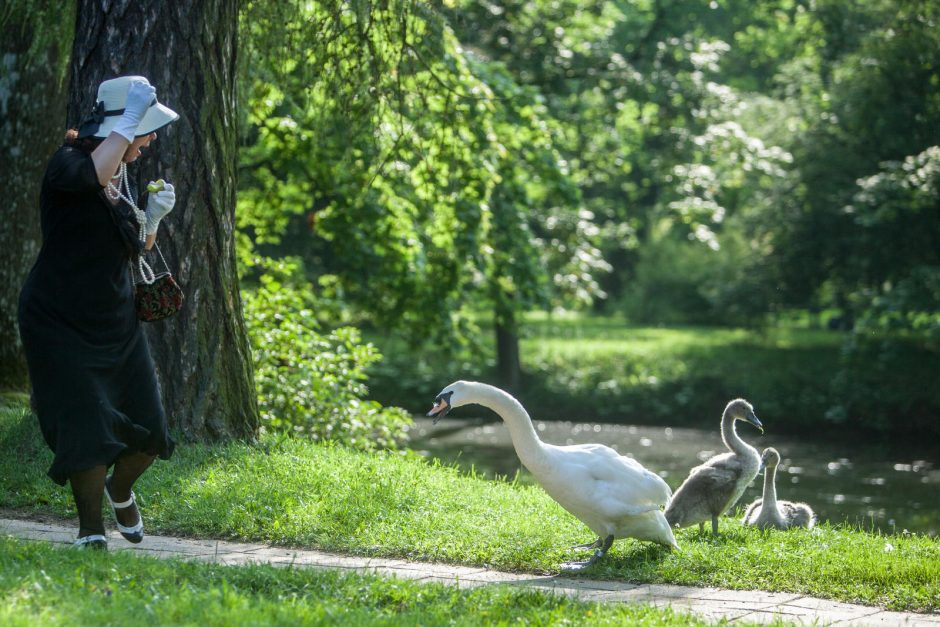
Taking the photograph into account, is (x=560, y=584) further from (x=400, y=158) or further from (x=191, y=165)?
(x=400, y=158)

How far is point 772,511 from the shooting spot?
9.43 meters

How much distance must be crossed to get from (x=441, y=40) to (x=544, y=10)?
14.2 metres

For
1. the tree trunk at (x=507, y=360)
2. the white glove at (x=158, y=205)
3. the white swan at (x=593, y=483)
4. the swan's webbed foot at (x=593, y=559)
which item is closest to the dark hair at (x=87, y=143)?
the white glove at (x=158, y=205)

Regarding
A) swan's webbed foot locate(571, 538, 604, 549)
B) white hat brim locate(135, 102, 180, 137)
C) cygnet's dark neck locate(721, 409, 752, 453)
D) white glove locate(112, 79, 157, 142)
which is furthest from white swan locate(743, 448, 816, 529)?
white glove locate(112, 79, 157, 142)

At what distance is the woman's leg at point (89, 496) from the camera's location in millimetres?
6207

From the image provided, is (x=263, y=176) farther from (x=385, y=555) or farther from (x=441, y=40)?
(x=385, y=555)

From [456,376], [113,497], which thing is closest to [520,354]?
[456,376]

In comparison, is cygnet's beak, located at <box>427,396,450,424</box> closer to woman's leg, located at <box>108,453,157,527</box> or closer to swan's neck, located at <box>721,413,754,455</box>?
woman's leg, located at <box>108,453,157,527</box>

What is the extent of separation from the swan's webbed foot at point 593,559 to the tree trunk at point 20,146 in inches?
292

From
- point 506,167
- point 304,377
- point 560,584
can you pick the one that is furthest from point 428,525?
point 506,167

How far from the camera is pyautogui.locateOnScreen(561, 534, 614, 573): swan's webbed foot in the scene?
6.81 m

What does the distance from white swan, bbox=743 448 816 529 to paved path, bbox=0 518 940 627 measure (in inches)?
116

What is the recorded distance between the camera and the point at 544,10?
26.0m

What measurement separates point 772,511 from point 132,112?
20.5 ft
